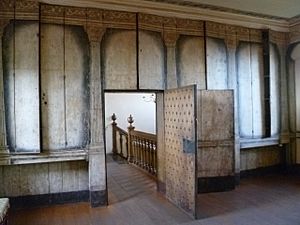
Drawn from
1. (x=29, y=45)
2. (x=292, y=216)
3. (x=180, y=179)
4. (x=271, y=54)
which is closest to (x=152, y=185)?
(x=180, y=179)

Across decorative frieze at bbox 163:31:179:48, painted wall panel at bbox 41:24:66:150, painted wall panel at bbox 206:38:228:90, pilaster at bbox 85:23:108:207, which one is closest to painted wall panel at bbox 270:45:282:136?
painted wall panel at bbox 206:38:228:90

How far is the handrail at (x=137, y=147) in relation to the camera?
6157 millimetres

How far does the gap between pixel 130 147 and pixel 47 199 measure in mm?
3553

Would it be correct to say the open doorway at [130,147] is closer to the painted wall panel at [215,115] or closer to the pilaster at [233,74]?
the painted wall panel at [215,115]

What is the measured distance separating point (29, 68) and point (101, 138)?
151cm

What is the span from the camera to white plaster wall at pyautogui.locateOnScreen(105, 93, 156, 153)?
9359 mm

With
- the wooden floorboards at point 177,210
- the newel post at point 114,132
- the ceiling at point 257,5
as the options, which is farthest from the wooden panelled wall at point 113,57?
the newel post at point 114,132

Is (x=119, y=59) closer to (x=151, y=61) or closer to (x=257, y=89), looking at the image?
(x=151, y=61)

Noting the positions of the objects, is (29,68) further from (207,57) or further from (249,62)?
(249,62)

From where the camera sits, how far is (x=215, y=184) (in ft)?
16.1

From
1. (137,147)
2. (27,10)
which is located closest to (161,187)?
(137,147)

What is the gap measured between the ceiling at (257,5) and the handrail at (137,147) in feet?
9.03

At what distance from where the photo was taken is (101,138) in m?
4.34

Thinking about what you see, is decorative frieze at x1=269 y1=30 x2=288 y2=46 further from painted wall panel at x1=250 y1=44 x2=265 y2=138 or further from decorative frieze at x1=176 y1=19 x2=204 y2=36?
decorative frieze at x1=176 y1=19 x2=204 y2=36
